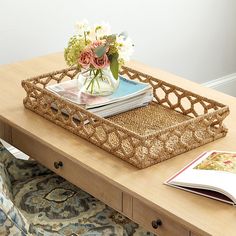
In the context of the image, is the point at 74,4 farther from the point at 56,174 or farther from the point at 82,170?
the point at 82,170

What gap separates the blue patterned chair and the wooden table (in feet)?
0.35

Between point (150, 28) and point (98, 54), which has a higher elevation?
point (98, 54)

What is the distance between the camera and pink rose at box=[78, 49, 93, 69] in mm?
1902

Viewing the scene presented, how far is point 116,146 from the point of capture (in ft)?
5.85

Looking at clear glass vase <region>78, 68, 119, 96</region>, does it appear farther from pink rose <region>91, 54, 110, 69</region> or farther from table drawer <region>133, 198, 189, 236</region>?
table drawer <region>133, 198, 189, 236</region>

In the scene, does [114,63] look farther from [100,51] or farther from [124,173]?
[124,173]

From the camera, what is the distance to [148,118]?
6.56ft

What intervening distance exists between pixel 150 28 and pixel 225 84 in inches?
33.2

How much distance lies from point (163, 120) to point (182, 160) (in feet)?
0.82

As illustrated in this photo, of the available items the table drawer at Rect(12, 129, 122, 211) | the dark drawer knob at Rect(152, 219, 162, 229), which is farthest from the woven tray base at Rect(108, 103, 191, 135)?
the dark drawer knob at Rect(152, 219, 162, 229)

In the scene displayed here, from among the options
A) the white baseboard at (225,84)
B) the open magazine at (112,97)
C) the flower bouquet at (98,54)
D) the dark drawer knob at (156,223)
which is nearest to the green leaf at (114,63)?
the flower bouquet at (98,54)

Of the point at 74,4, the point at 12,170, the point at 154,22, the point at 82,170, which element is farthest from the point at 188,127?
the point at 154,22

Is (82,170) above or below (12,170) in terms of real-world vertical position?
above

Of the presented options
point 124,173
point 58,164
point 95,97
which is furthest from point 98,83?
point 124,173
